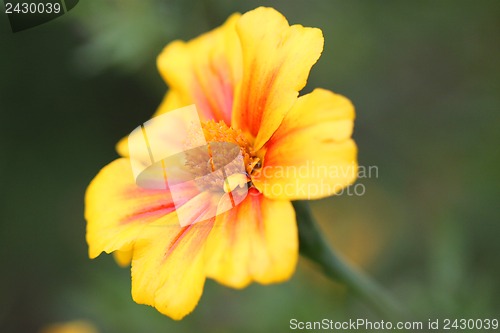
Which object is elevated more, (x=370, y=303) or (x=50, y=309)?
(x=370, y=303)

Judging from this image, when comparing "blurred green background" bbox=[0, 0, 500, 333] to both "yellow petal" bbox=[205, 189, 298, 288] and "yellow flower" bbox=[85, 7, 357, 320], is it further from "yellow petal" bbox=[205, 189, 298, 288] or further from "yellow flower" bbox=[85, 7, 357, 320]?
"yellow petal" bbox=[205, 189, 298, 288]

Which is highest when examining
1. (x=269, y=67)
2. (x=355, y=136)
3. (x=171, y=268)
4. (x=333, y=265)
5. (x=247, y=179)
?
(x=269, y=67)

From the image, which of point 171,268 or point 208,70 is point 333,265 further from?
point 208,70

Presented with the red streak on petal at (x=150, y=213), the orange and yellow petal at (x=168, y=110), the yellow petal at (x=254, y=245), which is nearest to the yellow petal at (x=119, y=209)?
the red streak on petal at (x=150, y=213)

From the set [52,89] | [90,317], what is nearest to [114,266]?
[90,317]

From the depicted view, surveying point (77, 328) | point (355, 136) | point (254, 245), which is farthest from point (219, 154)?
point (355, 136)

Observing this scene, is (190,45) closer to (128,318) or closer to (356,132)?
(128,318)
